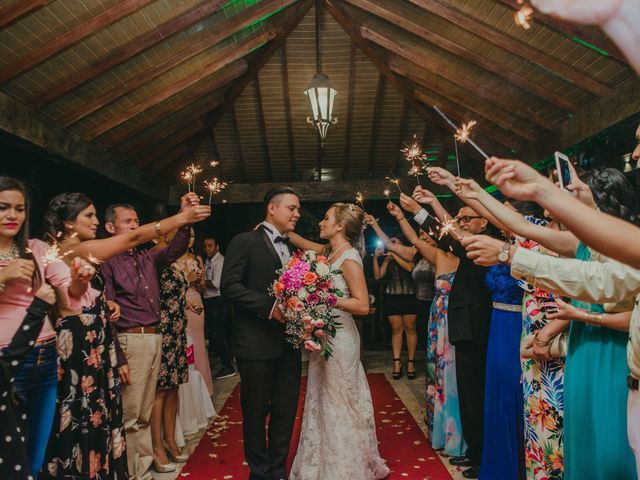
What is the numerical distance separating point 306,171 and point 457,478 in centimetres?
707

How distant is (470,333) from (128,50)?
4.16 metres

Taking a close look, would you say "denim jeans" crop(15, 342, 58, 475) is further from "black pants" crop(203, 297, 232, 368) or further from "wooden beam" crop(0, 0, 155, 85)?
"black pants" crop(203, 297, 232, 368)

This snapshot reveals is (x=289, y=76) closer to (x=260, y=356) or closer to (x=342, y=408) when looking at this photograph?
(x=260, y=356)

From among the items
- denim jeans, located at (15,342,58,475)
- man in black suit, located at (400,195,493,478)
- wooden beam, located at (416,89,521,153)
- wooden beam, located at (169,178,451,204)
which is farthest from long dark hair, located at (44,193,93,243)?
wooden beam, located at (169,178,451,204)

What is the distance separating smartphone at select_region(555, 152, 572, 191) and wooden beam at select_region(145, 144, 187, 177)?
7445mm

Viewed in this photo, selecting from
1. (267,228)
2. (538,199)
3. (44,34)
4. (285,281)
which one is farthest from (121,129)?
(538,199)

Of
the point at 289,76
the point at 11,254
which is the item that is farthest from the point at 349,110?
the point at 11,254

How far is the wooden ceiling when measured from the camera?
14.6ft

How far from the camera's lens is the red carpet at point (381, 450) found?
366cm

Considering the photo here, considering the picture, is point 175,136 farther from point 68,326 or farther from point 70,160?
point 68,326

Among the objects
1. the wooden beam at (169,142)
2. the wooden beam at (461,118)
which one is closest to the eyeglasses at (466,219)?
the wooden beam at (461,118)

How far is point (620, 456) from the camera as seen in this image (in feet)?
5.80

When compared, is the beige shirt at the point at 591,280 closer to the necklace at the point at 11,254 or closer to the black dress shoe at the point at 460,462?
the necklace at the point at 11,254

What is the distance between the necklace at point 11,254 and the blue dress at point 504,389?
2.85 m
